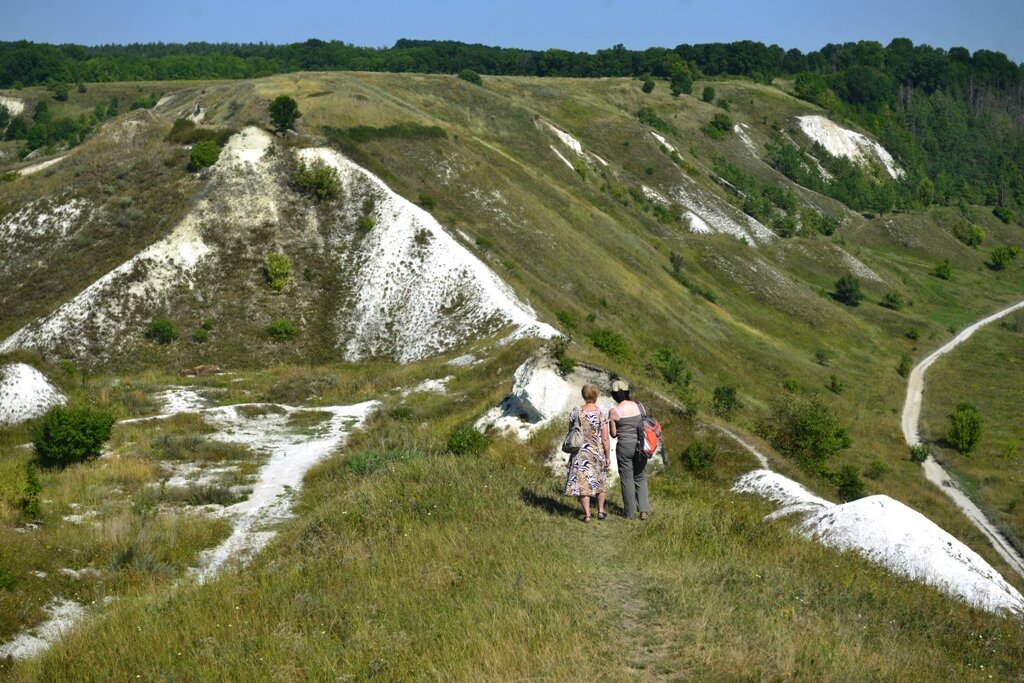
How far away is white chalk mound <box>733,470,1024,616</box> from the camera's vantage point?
41.3 ft

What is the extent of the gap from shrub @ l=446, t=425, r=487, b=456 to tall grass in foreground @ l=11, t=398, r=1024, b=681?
4903 mm

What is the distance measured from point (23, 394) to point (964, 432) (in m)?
54.8

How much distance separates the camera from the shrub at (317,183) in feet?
164

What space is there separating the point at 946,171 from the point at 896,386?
491 feet

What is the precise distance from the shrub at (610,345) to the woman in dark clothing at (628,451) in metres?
25.7

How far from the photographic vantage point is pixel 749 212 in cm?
11212

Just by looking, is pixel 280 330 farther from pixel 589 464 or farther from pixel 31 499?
pixel 589 464

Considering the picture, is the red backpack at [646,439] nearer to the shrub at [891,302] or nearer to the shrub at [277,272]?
the shrub at [277,272]

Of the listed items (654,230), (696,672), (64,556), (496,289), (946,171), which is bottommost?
(64,556)

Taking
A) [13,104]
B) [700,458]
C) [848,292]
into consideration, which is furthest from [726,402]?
[13,104]

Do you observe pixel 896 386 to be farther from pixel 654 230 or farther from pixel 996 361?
pixel 654 230

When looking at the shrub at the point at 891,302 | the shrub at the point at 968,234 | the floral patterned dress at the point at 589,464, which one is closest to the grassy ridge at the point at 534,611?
the floral patterned dress at the point at 589,464

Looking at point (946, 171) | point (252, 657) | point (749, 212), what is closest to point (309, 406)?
point (252, 657)

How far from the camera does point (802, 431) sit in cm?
3591
